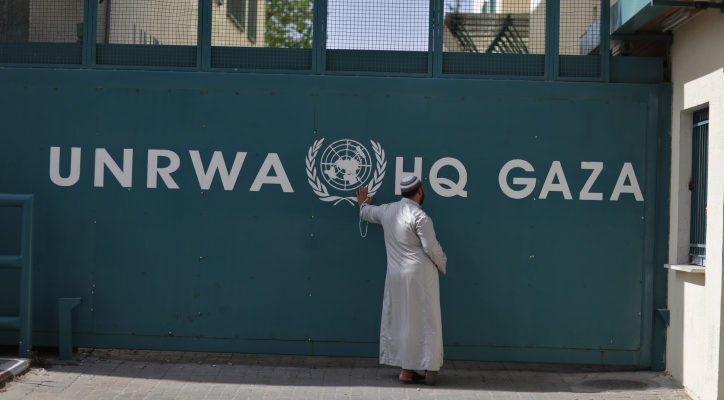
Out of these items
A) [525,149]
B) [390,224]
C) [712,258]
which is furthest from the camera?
[525,149]

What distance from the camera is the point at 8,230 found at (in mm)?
7180

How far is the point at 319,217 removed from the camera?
7137 millimetres

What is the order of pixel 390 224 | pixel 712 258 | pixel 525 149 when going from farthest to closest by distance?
pixel 525 149, pixel 390 224, pixel 712 258

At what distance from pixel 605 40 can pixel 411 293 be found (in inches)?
112

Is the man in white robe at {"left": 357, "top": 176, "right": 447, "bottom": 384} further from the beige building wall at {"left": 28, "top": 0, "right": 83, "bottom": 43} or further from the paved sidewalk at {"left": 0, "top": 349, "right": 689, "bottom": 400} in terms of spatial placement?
the beige building wall at {"left": 28, "top": 0, "right": 83, "bottom": 43}

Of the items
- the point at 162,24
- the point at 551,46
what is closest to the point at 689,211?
the point at 551,46

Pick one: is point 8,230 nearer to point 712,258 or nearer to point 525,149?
point 525,149

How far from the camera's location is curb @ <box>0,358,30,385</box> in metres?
6.11

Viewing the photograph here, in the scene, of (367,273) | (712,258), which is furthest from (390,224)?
(712,258)

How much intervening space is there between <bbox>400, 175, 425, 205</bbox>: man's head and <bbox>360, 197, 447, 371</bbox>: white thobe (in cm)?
6

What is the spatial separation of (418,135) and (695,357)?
2880 millimetres

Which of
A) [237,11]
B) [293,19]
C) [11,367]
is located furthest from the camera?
[293,19]

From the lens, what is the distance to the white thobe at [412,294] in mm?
6453

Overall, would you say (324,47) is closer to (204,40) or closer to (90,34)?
(204,40)
